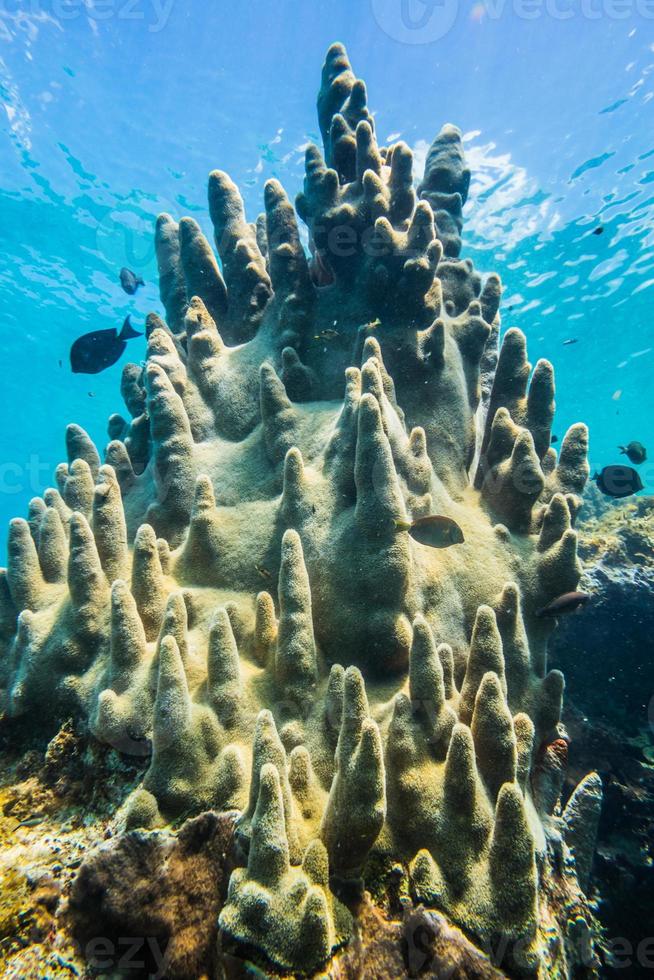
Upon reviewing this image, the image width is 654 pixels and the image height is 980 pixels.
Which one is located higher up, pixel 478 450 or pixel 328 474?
pixel 478 450

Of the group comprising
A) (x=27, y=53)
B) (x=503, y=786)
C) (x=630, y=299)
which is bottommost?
(x=503, y=786)

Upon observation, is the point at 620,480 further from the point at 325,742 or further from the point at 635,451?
the point at 325,742

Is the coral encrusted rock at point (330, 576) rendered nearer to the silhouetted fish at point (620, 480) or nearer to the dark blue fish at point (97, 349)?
the dark blue fish at point (97, 349)

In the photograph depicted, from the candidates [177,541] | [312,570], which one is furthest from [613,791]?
[177,541]

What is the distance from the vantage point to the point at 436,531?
3.21m

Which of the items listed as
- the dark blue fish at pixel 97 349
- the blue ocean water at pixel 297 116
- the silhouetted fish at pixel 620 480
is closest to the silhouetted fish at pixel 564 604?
the silhouetted fish at pixel 620 480

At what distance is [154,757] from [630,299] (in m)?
24.6

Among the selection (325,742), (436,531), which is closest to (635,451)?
(436,531)

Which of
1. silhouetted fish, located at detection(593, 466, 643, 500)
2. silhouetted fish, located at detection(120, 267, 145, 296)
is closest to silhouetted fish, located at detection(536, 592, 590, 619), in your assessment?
silhouetted fish, located at detection(593, 466, 643, 500)

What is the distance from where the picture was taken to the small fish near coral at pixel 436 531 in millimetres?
3170

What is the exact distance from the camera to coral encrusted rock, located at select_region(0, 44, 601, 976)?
1.89 meters

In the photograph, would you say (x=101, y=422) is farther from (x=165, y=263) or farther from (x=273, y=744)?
(x=273, y=744)

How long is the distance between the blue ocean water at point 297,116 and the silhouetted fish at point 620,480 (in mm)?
9317

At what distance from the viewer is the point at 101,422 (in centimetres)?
3991
